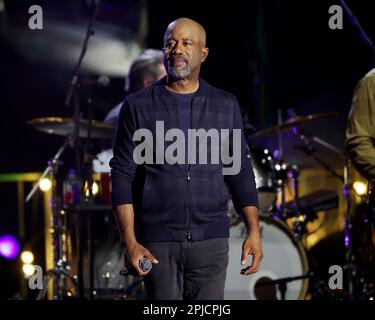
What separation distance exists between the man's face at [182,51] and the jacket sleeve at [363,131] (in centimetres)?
101

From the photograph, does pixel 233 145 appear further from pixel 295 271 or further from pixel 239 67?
pixel 239 67

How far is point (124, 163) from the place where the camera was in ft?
12.1

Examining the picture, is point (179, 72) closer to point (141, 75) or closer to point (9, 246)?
point (141, 75)

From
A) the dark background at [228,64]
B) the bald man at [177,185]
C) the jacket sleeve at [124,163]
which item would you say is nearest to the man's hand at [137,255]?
the bald man at [177,185]

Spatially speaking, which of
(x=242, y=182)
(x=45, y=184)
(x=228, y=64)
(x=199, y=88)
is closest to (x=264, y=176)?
(x=45, y=184)

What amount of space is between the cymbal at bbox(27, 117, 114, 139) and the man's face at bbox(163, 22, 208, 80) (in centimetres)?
270

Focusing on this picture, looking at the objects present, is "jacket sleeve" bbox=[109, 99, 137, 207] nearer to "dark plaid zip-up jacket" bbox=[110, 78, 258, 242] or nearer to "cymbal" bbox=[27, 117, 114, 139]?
"dark plaid zip-up jacket" bbox=[110, 78, 258, 242]

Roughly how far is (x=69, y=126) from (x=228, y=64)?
2.62 m

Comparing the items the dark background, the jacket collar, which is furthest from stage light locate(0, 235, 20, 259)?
the jacket collar

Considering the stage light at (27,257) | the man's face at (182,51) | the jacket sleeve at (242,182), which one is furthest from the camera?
the stage light at (27,257)

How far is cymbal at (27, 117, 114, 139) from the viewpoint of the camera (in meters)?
6.43

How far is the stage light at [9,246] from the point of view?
8.86m

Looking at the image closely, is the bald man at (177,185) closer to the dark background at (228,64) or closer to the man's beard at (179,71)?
the man's beard at (179,71)
